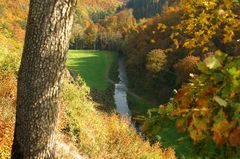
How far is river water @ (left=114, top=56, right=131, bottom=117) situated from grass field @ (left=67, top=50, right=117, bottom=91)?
2.04 meters

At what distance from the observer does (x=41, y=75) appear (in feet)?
A: 14.4

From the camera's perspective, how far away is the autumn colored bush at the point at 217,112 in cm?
272

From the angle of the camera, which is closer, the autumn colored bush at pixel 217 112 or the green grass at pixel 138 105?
the autumn colored bush at pixel 217 112

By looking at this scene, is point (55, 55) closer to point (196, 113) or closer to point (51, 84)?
point (51, 84)

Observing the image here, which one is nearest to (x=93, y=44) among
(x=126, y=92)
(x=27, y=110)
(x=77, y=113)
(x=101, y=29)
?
(x=101, y=29)

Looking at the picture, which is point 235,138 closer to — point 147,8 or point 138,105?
point 138,105

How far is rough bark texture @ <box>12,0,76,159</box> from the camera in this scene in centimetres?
426

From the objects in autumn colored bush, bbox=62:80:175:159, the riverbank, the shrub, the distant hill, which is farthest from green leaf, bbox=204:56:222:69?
the distant hill

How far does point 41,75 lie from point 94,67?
8117cm

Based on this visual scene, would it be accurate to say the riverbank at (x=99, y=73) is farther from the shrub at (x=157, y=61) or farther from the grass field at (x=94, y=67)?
the shrub at (x=157, y=61)

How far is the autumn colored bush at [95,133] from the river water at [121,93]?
28.7 metres

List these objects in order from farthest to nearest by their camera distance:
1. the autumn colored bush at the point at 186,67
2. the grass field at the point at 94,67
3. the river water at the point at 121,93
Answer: the grass field at the point at 94,67 < the river water at the point at 121,93 < the autumn colored bush at the point at 186,67

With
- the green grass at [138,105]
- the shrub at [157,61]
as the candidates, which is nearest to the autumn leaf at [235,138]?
the green grass at [138,105]

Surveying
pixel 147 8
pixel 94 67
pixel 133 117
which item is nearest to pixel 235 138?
pixel 133 117
